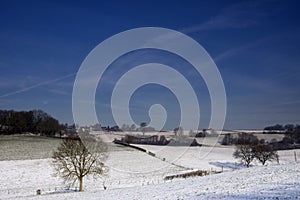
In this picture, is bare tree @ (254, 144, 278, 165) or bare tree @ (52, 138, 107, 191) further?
bare tree @ (254, 144, 278, 165)

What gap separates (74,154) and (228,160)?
47.8 m

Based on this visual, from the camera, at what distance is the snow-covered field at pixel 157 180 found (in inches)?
680

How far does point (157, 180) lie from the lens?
4006 centimetres

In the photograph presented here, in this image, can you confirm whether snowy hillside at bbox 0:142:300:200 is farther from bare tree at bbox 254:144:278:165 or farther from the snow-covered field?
bare tree at bbox 254:144:278:165

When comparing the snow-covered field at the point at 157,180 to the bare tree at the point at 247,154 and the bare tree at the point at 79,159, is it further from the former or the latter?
the bare tree at the point at 247,154

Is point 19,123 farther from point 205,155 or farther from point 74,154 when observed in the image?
point 74,154

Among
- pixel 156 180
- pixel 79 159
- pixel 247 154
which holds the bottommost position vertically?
pixel 156 180

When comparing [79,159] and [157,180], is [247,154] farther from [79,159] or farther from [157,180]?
[79,159]

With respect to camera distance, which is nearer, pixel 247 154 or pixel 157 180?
pixel 157 180

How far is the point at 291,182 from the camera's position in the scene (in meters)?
17.9

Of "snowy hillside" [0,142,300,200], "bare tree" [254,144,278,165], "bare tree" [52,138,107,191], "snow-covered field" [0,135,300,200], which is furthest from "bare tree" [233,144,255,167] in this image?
"bare tree" [52,138,107,191]

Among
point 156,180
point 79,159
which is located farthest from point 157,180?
point 79,159

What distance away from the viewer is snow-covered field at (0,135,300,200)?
1728cm

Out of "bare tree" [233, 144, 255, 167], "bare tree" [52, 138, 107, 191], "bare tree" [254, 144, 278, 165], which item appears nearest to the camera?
"bare tree" [52, 138, 107, 191]
